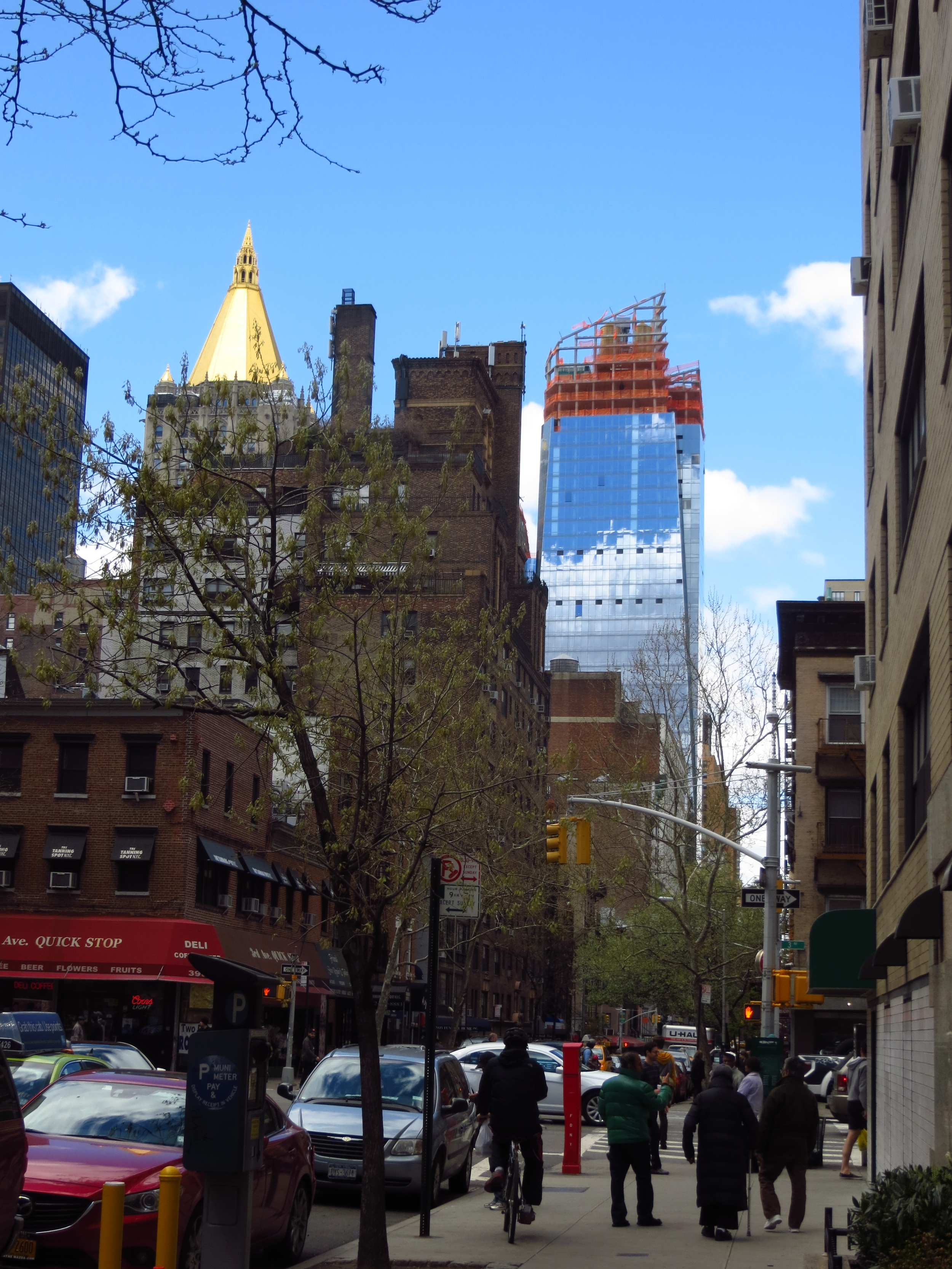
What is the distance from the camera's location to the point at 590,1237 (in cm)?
1393

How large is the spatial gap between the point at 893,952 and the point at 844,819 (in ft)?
110

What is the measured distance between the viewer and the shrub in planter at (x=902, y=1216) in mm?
7902

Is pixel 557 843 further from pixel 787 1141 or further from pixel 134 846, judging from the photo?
pixel 134 846

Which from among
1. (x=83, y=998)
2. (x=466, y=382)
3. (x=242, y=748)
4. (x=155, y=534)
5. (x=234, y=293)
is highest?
(x=234, y=293)

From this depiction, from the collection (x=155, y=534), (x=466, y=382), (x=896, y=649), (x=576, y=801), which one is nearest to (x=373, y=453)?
(x=155, y=534)

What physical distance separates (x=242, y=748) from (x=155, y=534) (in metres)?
2.67

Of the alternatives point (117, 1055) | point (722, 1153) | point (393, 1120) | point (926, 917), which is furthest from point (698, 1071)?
point (926, 917)

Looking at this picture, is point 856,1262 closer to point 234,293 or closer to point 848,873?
point 848,873

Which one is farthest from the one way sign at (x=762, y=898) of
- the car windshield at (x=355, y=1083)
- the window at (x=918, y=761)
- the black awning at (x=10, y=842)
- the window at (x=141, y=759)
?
the black awning at (x=10, y=842)

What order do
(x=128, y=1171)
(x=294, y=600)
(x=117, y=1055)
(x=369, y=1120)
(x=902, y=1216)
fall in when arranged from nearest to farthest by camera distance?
(x=902, y=1216)
(x=128, y=1171)
(x=369, y=1120)
(x=294, y=600)
(x=117, y=1055)

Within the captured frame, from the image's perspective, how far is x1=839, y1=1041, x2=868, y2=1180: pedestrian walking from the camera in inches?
836

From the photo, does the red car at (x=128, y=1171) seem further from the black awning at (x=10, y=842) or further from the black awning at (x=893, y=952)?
the black awning at (x=10, y=842)

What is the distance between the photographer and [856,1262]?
8547 mm

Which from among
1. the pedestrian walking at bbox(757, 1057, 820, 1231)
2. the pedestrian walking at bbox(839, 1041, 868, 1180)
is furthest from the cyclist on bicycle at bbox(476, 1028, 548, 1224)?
the pedestrian walking at bbox(839, 1041, 868, 1180)
